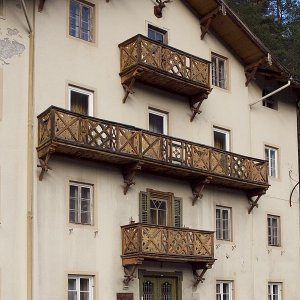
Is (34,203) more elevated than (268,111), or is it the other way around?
(268,111)

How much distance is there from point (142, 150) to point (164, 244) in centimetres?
342

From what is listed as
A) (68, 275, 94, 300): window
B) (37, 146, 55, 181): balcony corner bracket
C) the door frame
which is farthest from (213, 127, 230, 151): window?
(37, 146, 55, 181): balcony corner bracket

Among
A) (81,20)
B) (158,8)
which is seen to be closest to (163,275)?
(81,20)

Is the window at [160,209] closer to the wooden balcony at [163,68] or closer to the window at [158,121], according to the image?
the window at [158,121]

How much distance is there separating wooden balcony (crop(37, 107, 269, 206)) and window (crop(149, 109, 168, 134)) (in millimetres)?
1171

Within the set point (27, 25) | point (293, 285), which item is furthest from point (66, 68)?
point (293, 285)

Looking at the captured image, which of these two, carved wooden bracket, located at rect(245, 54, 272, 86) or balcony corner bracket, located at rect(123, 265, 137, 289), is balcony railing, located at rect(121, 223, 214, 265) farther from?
carved wooden bracket, located at rect(245, 54, 272, 86)

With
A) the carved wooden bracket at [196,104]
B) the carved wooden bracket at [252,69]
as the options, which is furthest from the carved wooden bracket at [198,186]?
the carved wooden bracket at [252,69]

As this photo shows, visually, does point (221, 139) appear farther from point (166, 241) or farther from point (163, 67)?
point (166, 241)

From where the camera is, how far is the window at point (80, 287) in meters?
23.8

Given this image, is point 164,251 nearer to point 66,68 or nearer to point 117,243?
point 117,243

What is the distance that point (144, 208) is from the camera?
86.6 feet

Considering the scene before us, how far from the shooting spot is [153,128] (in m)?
27.9

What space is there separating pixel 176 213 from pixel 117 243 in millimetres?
3374
